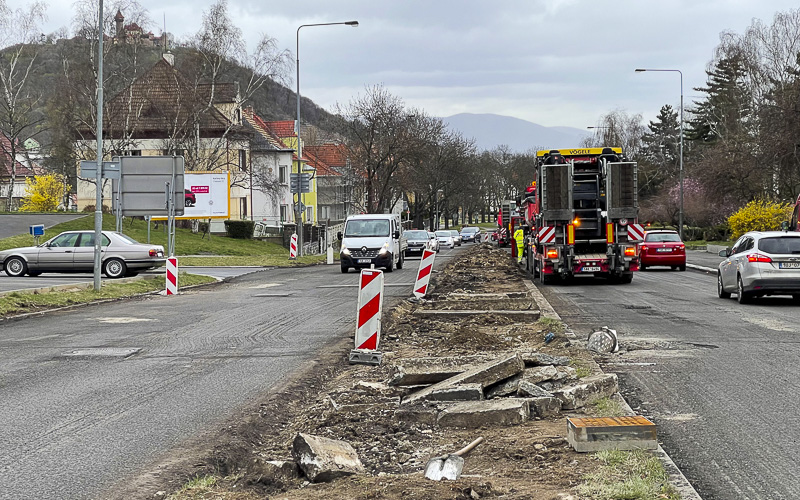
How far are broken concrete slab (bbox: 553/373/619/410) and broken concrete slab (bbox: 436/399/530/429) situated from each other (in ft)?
1.86

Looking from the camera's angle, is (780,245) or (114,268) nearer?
(780,245)

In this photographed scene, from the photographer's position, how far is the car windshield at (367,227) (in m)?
34.3

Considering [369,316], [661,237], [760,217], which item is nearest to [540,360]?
[369,316]

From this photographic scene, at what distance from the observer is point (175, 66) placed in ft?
211

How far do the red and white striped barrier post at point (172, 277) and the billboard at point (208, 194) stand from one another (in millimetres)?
22362

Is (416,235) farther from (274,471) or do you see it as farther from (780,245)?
(274,471)

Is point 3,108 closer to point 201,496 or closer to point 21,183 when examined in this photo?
point 21,183

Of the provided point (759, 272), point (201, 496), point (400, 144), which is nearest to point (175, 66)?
point (400, 144)

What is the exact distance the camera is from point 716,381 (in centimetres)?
916

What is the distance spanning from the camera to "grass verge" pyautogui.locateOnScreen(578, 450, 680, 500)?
4.77 m

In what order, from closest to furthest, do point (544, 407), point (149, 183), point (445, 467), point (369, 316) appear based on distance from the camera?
point (445, 467), point (544, 407), point (369, 316), point (149, 183)

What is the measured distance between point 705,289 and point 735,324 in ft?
31.3

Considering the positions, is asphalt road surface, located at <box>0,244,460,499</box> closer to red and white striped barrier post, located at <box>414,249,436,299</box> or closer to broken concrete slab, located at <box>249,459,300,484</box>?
broken concrete slab, located at <box>249,459,300,484</box>

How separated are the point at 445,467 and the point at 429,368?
4192mm
